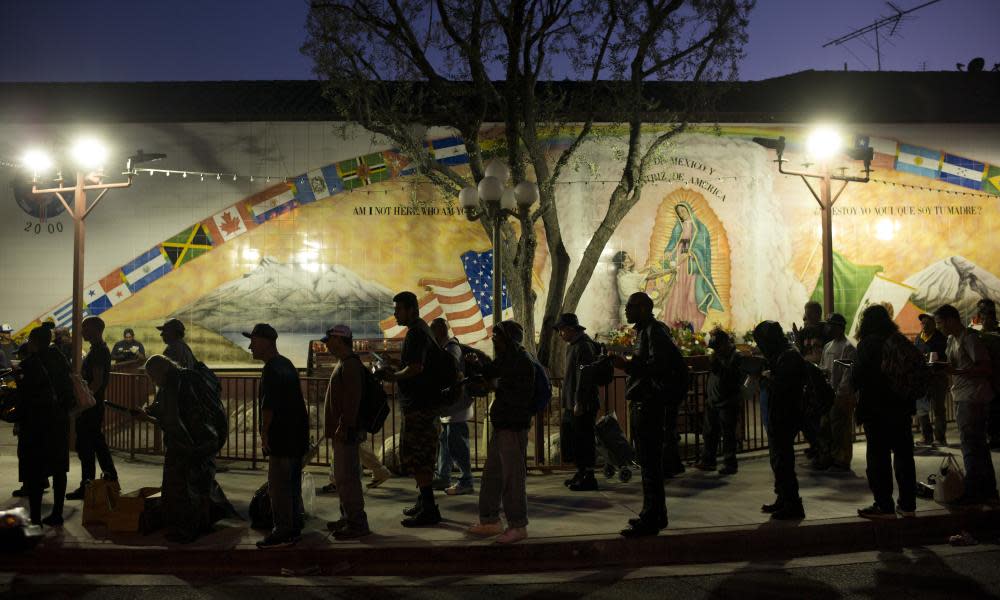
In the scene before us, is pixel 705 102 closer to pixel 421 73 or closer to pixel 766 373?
pixel 421 73

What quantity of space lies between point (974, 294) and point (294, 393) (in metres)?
20.7

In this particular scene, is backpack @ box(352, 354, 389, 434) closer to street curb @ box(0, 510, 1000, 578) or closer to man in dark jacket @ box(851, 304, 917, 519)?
street curb @ box(0, 510, 1000, 578)

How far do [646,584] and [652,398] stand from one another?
4.41 feet

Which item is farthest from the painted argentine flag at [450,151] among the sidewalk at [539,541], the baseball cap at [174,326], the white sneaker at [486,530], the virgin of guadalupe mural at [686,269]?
the white sneaker at [486,530]

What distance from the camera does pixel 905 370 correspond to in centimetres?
633

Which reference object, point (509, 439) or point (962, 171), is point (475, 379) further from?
point (962, 171)

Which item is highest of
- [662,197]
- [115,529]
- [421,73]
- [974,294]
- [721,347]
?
[421,73]

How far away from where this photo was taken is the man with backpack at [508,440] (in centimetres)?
614

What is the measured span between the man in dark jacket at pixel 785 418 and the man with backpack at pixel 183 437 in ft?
14.6

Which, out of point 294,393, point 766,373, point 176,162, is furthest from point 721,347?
point 176,162

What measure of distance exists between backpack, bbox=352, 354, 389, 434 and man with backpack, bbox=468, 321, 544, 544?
0.85 metres

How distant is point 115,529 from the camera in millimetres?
6551

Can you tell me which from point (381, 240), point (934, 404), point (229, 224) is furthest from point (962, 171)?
point (229, 224)

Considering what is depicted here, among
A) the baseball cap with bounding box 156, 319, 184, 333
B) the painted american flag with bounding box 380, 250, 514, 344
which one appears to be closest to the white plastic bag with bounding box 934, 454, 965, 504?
the baseball cap with bounding box 156, 319, 184, 333
